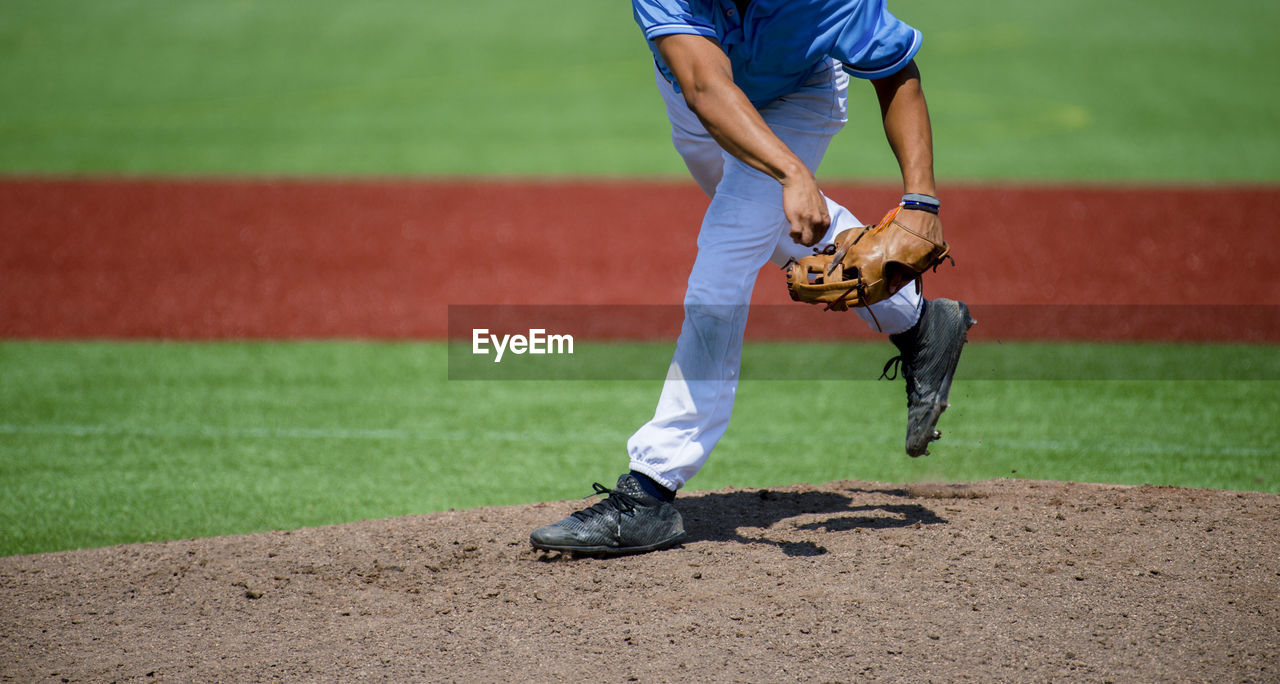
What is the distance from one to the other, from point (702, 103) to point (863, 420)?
288 cm

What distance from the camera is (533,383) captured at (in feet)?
20.7

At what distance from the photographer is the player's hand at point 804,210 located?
2.83m

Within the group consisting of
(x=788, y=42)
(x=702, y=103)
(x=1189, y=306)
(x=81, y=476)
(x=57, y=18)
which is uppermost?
(x=57, y=18)

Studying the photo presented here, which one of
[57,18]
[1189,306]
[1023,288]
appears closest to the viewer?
[1189,306]

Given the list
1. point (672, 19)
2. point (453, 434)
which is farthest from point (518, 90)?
point (672, 19)

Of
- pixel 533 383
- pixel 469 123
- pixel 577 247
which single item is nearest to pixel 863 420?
pixel 533 383

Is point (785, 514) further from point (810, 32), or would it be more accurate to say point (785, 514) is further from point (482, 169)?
point (482, 169)

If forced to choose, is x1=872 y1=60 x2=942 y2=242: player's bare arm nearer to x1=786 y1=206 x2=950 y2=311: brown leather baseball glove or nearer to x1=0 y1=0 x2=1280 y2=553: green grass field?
x1=786 y1=206 x2=950 y2=311: brown leather baseball glove

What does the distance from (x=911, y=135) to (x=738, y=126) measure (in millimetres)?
587

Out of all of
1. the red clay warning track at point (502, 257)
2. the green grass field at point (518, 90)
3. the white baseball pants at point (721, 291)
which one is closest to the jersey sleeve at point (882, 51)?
the white baseball pants at point (721, 291)

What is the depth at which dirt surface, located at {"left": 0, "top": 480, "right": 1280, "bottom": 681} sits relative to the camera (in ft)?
8.92

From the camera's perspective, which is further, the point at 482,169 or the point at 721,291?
the point at 482,169

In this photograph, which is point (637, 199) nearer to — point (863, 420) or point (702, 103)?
point (863, 420)

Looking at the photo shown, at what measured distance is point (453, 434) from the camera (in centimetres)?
541
